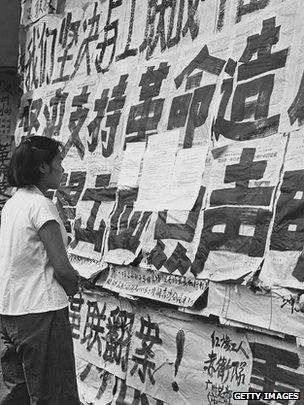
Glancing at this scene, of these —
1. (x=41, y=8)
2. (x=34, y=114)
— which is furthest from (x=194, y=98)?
(x=41, y=8)

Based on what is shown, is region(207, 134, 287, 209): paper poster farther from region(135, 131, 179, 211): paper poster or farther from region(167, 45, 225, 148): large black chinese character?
region(135, 131, 179, 211): paper poster

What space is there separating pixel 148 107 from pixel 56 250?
172cm

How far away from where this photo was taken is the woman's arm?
250 cm

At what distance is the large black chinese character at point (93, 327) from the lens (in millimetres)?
4207

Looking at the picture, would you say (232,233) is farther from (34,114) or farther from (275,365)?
(34,114)

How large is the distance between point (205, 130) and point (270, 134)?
53 centimetres

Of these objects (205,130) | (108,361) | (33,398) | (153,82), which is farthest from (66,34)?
(33,398)

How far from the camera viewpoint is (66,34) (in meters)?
5.21

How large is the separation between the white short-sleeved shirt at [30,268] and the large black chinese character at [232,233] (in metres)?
0.93

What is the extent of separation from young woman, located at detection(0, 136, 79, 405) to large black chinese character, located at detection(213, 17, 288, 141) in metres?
1.12

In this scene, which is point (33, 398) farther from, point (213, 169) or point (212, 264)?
point (213, 169)

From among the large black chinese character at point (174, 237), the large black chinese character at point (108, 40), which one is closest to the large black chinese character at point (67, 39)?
the large black chinese character at point (108, 40)

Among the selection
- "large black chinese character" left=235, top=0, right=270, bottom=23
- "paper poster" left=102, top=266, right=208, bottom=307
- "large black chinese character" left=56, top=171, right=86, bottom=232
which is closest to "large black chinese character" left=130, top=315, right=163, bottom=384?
"paper poster" left=102, top=266, right=208, bottom=307

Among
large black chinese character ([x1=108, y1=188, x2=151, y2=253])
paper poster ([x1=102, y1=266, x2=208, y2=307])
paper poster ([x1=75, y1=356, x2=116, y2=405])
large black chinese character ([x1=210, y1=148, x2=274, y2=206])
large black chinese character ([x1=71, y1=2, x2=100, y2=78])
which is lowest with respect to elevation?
paper poster ([x1=75, y1=356, x2=116, y2=405])
